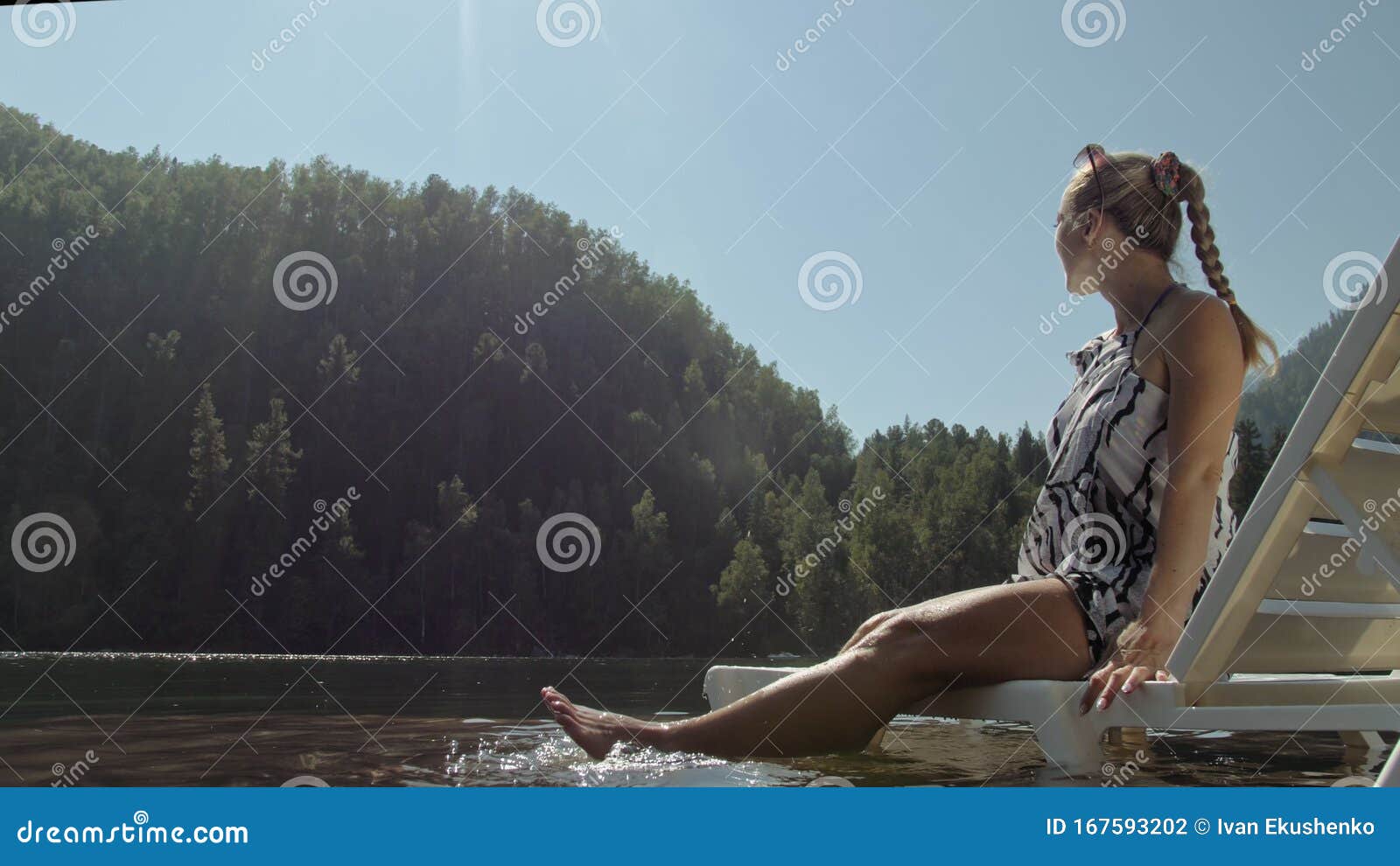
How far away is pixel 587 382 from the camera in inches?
2923

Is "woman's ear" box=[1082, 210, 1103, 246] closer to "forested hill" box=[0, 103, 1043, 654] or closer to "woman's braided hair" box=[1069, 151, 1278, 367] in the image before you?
"woman's braided hair" box=[1069, 151, 1278, 367]

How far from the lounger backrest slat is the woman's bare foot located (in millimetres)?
1169

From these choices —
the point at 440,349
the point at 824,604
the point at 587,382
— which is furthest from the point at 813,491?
the point at 440,349

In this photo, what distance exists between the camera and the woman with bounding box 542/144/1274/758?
2348 millimetres

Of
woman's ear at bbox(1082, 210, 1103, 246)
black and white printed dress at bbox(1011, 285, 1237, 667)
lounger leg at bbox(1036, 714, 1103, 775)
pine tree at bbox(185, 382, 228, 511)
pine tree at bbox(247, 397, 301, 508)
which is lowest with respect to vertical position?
pine tree at bbox(185, 382, 228, 511)

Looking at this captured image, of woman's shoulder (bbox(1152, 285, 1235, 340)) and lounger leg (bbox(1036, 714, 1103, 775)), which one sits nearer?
lounger leg (bbox(1036, 714, 1103, 775))

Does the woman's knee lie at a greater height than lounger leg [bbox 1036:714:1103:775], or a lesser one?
lesser

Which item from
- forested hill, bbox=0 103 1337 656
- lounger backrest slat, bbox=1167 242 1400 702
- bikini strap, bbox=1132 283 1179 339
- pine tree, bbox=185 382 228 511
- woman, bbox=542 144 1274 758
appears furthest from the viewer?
pine tree, bbox=185 382 228 511

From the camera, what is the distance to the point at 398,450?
66312 millimetres

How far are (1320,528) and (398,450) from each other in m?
66.8

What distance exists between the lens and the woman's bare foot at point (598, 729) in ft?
8.68

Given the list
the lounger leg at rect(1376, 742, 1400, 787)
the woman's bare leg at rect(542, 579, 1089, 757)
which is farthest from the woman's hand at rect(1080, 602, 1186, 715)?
the lounger leg at rect(1376, 742, 1400, 787)

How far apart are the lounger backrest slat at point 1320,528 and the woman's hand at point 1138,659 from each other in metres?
→ 0.10
